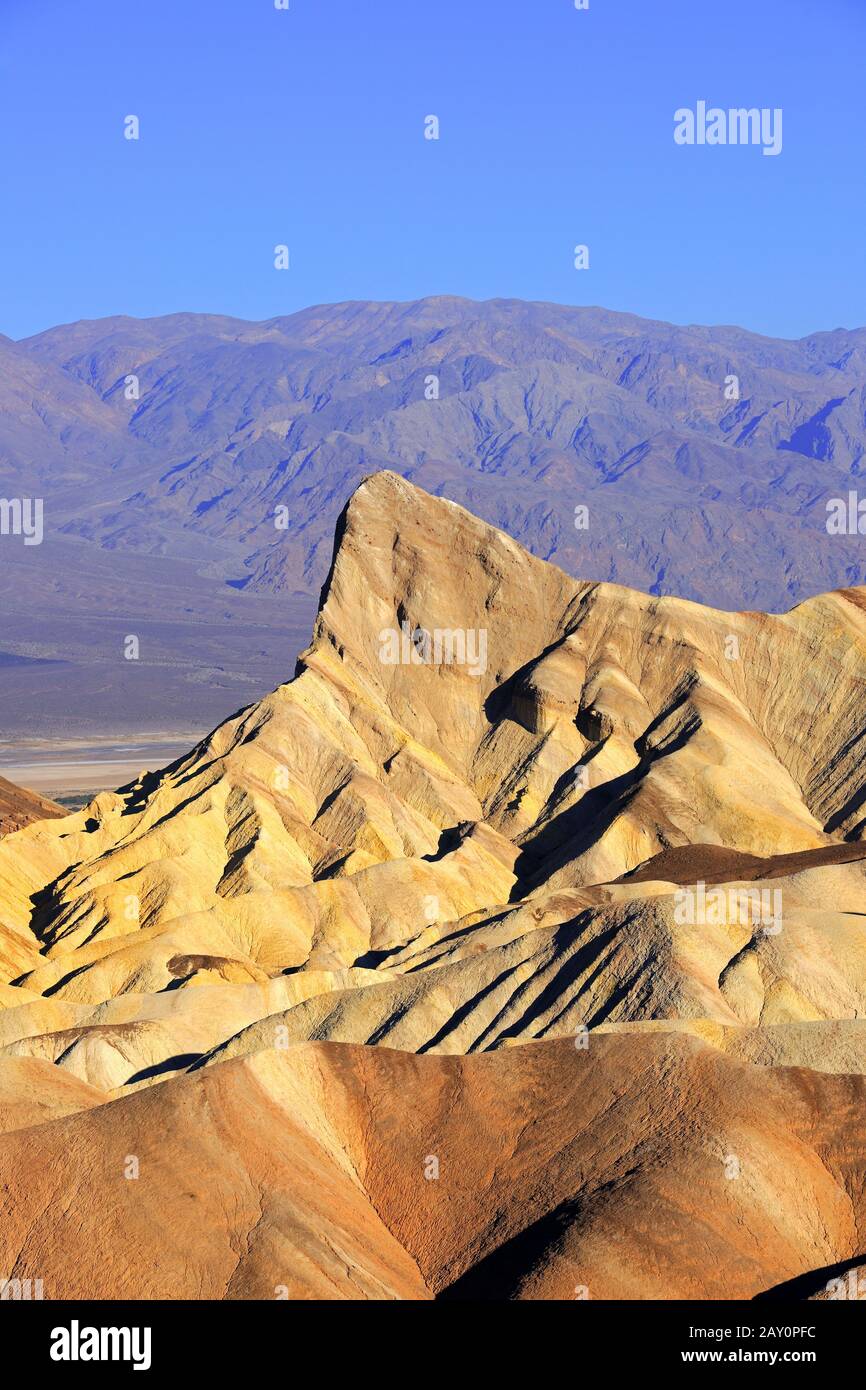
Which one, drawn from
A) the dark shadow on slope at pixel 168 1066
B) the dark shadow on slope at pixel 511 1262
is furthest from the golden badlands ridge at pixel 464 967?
the dark shadow on slope at pixel 168 1066

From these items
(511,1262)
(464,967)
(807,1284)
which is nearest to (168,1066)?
(464,967)

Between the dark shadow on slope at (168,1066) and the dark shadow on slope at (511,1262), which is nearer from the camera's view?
the dark shadow on slope at (511,1262)

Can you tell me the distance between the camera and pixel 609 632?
10162 centimetres

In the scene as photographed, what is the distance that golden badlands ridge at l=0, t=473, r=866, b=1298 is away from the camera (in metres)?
41.6

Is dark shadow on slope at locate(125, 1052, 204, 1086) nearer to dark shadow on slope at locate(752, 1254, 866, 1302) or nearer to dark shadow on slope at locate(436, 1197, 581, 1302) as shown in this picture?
dark shadow on slope at locate(436, 1197, 581, 1302)

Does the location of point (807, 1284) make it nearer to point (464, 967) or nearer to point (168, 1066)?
point (464, 967)

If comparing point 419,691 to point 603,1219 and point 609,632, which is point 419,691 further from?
point 603,1219

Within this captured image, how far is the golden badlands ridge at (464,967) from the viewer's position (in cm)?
4159

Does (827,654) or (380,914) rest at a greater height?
(827,654)

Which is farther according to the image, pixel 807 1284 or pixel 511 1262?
pixel 511 1262

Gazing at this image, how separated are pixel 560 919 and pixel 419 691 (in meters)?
32.8

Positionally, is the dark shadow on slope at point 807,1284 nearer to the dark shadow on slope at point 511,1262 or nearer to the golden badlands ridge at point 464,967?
the golden badlands ridge at point 464,967

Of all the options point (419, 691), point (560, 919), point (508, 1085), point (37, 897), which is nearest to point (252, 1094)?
point (508, 1085)

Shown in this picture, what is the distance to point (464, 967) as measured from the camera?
6253 cm
